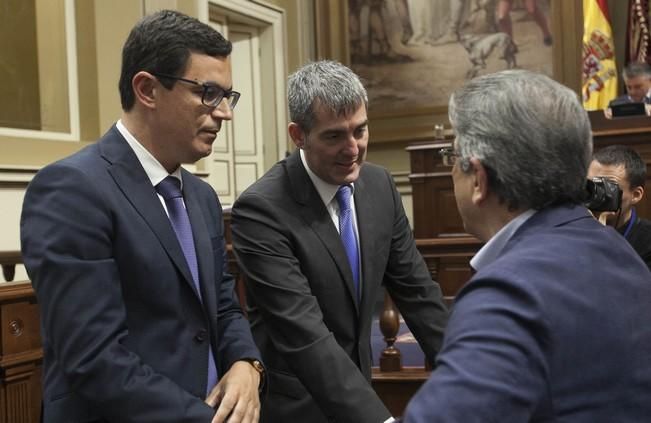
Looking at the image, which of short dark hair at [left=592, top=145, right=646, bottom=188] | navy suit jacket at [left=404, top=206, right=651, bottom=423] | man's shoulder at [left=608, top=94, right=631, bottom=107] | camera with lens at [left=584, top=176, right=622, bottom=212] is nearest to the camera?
navy suit jacket at [left=404, top=206, right=651, bottom=423]

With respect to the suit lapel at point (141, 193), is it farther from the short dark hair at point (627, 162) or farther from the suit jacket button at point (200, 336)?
the short dark hair at point (627, 162)

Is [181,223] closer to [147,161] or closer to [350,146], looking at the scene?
[147,161]

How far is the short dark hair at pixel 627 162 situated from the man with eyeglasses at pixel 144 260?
A: 229 centimetres

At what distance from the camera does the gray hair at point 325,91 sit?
2.11 metres

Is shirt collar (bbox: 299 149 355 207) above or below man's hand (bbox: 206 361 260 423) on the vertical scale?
above

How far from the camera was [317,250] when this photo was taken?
2109 millimetres

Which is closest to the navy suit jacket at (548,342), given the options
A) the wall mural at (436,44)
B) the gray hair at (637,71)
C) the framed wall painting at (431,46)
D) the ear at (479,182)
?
the ear at (479,182)

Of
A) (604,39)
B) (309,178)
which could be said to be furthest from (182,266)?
(604,39)

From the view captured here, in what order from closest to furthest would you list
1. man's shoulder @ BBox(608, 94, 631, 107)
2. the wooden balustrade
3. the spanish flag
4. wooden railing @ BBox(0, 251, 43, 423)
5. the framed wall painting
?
wooden railing @ BBox(0, 251, 43, 423), the wooden balustrade, man's shoulder @ BBox(608, 94, 631, 107), the spanish flag, the framed wall painting

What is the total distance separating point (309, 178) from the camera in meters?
2.21

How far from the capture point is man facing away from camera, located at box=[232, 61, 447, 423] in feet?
6.56

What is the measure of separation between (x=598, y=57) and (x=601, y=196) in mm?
7329

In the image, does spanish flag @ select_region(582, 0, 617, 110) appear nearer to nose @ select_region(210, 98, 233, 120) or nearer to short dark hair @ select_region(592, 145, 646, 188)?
short dark hair @ select_region(592, 145, 646, 188)

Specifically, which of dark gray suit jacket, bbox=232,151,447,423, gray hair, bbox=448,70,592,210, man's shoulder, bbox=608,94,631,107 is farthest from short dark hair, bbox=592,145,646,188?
man's shoulder, bbox=608,94,631,107
